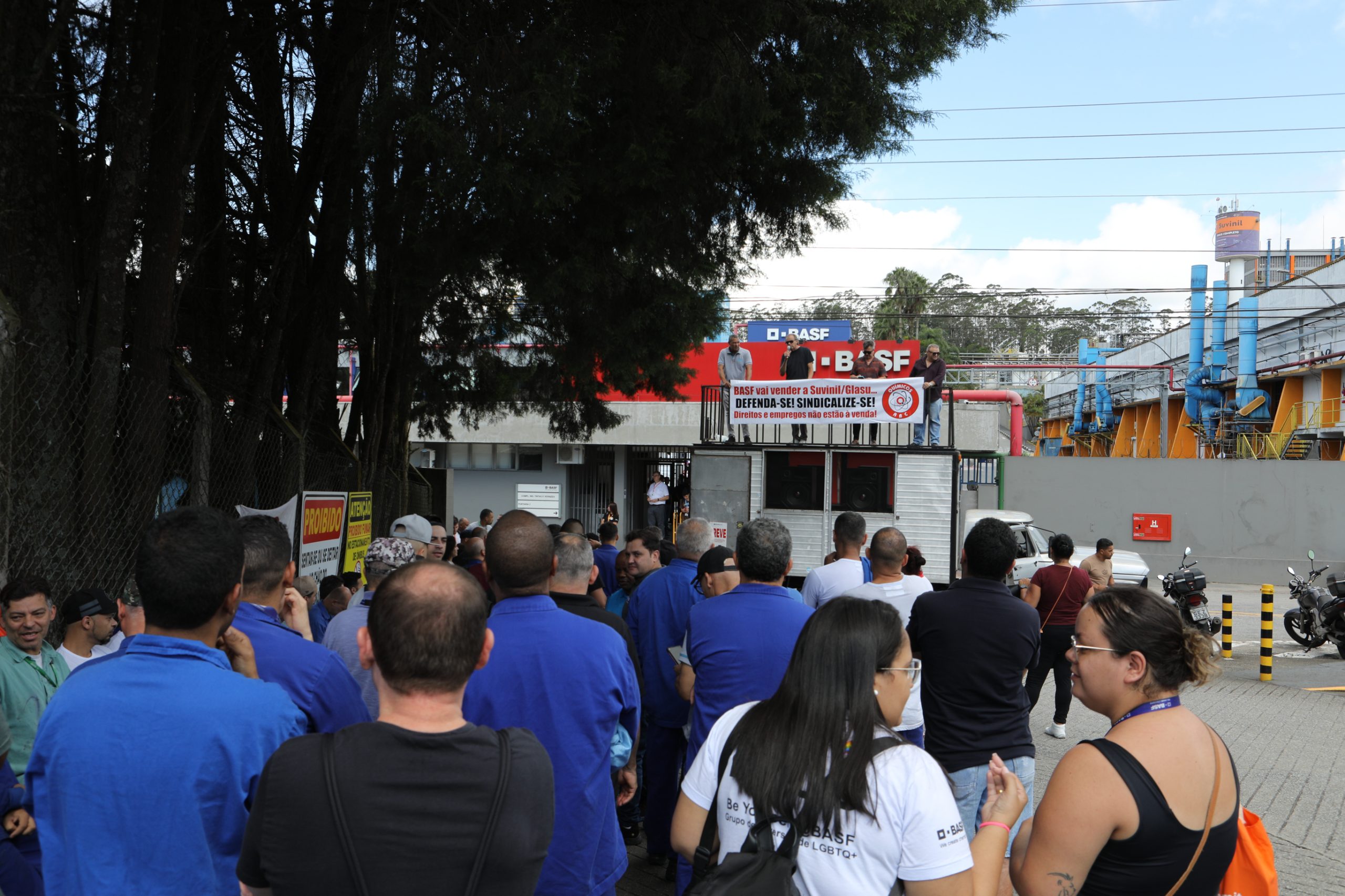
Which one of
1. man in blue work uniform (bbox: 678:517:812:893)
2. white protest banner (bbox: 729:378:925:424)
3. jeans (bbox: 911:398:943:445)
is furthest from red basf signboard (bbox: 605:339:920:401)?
man in blue work uniform (bbox: 678:517:812:893)

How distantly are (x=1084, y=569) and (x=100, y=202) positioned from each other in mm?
9899

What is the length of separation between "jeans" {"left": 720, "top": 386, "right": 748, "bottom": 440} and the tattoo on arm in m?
14.0

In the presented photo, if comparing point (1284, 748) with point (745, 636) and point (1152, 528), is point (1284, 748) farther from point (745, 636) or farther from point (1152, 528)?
point (1152, 528)

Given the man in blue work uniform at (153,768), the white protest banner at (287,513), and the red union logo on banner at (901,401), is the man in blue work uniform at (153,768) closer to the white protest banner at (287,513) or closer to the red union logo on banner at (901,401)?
the white protest banner at (287,513)

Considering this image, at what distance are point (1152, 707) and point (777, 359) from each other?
95.4 feet

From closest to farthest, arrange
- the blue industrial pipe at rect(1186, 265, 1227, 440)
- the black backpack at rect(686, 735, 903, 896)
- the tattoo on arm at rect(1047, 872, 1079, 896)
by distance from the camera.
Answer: the black backpack at rect(686, 735, 903, 896), the tattoo on arm at rect(1047, 872, 1079, 896), the blue industrial pipe at rect(1186, 265, 1227, 440)

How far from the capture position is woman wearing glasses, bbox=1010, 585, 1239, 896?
241 centimetres

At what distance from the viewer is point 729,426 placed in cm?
1642

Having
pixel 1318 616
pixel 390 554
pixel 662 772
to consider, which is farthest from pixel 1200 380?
pixel 390 554

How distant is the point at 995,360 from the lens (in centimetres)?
8188

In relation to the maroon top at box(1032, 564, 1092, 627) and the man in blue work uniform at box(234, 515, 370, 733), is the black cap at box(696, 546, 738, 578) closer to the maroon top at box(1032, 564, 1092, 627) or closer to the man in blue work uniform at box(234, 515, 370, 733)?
the man in blue work uniform at box(234, 515, 370, 733)

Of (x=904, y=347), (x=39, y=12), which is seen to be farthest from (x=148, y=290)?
(x=904, y=347)

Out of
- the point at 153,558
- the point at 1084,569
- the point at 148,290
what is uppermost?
the point at 148,290

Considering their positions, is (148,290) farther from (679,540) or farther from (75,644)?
(679,540)
